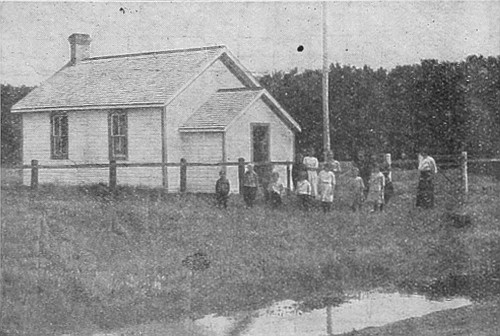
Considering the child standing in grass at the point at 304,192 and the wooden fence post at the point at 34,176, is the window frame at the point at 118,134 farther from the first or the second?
the child standing in grass at the point at 304,192

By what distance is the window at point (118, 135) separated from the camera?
25.5 ft

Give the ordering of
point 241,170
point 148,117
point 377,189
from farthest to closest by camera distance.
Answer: point 377,189 → point 241,170 → point 148,117

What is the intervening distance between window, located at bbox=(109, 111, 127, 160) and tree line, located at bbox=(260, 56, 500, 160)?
5.19ft

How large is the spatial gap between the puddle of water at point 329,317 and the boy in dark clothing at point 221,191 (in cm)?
121

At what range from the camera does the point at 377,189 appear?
9.08 m

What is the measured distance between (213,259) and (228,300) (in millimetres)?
476

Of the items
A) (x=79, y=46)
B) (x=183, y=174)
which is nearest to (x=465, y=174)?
(x=183, y=174)

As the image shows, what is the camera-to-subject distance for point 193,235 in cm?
825

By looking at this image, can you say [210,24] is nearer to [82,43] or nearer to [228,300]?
[82,43]

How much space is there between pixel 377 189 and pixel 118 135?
3160mm

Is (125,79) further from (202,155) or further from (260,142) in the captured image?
(260,142)

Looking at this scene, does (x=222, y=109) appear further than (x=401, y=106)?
No

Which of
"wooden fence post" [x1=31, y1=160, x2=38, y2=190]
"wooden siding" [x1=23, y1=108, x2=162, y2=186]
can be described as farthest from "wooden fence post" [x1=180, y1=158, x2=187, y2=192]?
"wooden fence post" [x1=31, y1=160, x2=38, y2=190]

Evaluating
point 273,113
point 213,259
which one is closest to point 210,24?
point 273,113
